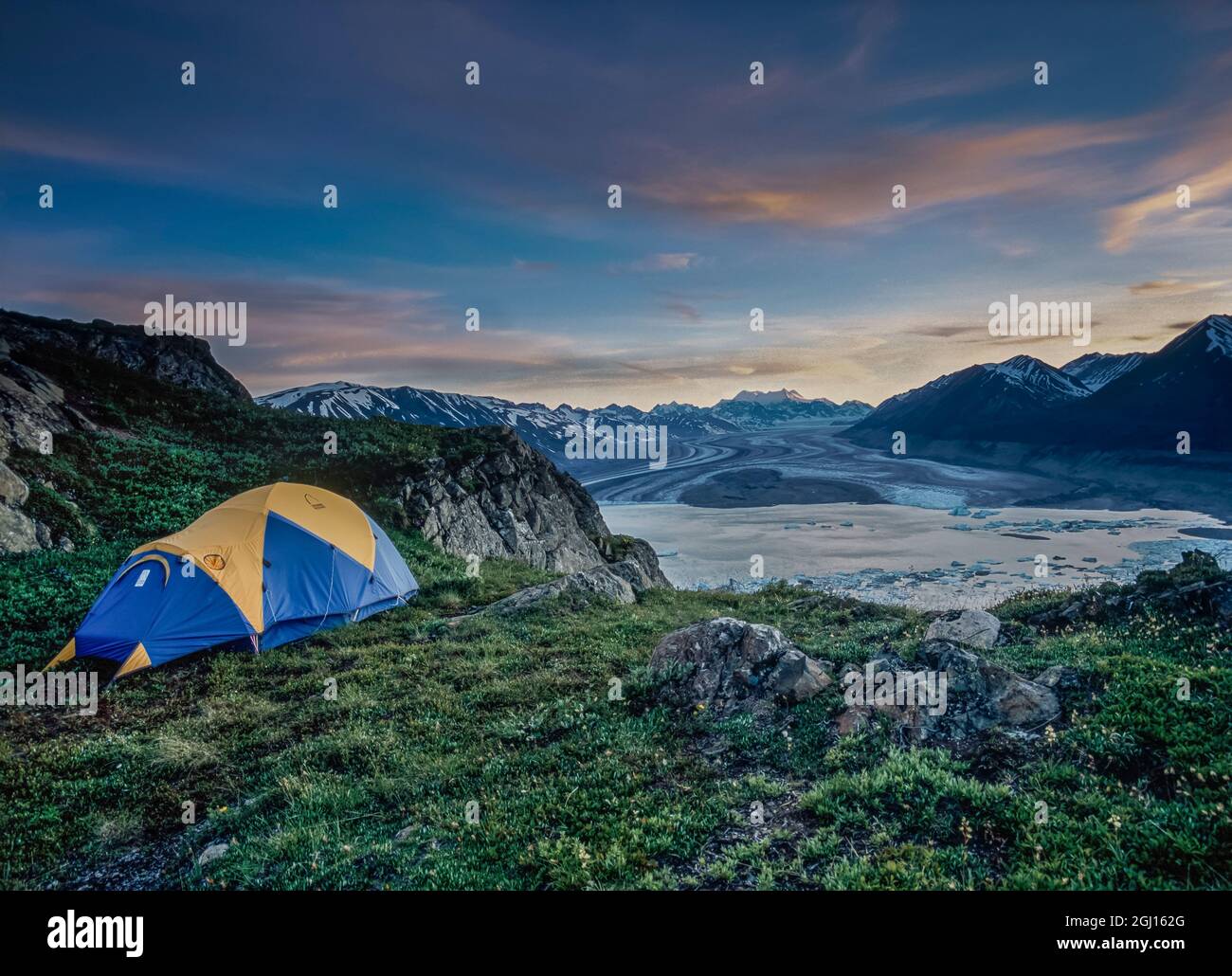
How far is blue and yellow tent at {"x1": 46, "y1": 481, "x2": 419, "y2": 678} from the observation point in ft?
39.5

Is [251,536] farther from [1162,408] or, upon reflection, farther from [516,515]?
[1162,408]

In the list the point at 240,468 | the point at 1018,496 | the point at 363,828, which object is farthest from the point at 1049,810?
the point at 1018,496

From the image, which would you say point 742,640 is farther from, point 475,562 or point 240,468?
point 240,468

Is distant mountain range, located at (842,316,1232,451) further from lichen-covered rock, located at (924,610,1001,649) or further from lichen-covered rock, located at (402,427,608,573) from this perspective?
lichen-covered rock, located at (924,610,1001,649)

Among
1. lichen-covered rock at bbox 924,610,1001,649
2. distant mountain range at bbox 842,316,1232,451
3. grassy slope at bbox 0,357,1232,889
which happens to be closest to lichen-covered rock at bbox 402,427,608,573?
grassy slope at bbox 0,357,1232,889

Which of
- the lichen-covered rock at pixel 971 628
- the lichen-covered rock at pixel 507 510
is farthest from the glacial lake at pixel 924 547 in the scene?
the lichen-covered rock at pixel 971 628

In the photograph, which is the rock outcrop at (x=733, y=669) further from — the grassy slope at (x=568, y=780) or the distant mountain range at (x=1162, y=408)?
the distant mountain range at (x=1162, y=408)

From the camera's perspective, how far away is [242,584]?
13.2 m

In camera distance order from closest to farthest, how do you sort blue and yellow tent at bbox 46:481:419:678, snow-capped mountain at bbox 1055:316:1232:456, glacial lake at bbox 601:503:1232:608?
1. blue and yellow tent at bbox 46:481:419:678
2. glacial lake at bbox 601:503:1232:608
3. snow-capped mountain at bbox 1055:316:1232:456

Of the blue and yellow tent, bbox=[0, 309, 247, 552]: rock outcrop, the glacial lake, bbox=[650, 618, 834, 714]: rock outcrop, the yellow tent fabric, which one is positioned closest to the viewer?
bbox=[650, 618, 834, 714]: rock outcrop

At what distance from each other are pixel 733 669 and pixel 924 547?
79.6m

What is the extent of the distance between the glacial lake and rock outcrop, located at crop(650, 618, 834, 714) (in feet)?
110

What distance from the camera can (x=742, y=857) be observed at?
5.65m

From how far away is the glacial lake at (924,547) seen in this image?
57875 millimetres
